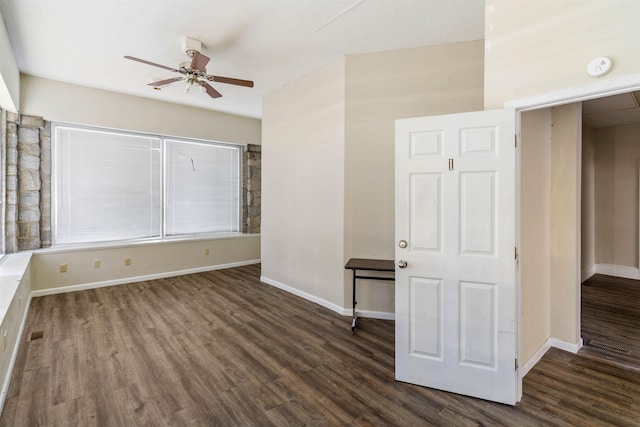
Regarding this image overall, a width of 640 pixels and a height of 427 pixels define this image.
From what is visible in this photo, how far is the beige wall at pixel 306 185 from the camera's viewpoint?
3842 millimetres

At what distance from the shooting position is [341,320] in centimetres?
356

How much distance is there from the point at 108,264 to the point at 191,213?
1.59 meters

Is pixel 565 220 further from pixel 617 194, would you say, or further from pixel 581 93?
pixel 617 194

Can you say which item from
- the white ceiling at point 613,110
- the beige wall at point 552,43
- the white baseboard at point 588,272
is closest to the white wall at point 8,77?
the beige wall at point 552,43

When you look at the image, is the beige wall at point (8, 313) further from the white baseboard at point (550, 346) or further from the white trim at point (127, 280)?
the white baseboard at point (550, 346)

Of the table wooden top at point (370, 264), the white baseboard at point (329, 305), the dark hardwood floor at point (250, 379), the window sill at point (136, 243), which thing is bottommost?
the dark hardwood floor at point (250, 379)

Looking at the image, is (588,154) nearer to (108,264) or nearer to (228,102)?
(228,102)

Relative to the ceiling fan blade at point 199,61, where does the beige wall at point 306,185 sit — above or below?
below

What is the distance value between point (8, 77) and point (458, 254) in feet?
15.9

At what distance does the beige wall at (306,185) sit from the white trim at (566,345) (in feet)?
7.07

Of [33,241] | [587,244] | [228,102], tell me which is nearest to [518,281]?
[587,244]

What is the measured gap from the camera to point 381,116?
358 cm

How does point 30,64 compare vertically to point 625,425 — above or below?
above

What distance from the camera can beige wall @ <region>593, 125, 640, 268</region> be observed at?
5.35m
